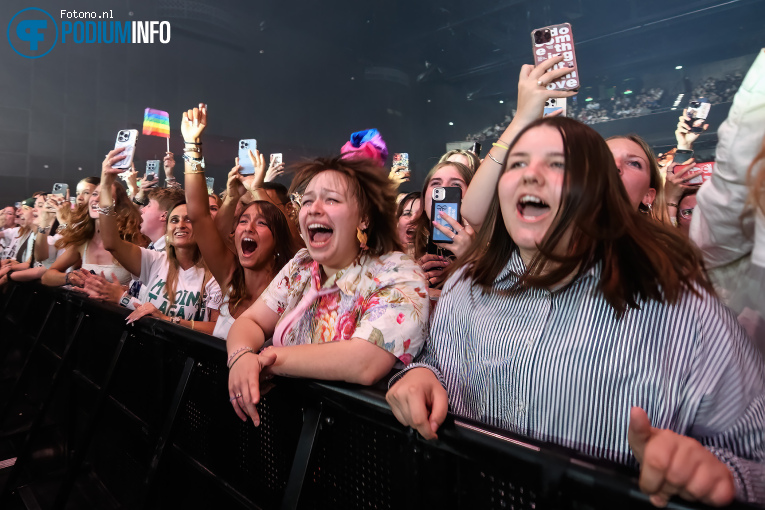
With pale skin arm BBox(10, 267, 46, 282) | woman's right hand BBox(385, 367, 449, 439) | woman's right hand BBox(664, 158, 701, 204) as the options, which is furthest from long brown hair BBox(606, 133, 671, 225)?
pale skin arm BBox(10, 267, 46, 282)

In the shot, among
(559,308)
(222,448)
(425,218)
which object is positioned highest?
(425,218)

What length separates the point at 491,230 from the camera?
3.68 feet

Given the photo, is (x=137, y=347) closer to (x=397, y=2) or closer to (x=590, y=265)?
(x=590, y=265)

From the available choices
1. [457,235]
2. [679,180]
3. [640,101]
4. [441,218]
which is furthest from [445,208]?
[640,101]

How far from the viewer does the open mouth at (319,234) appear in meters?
1.37

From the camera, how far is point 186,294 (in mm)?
2359

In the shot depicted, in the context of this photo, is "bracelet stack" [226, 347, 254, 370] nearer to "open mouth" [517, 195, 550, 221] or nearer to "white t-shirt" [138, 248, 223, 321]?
"open mouth" [517, 195, 550, 221]

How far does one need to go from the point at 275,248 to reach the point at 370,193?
0.84 metres

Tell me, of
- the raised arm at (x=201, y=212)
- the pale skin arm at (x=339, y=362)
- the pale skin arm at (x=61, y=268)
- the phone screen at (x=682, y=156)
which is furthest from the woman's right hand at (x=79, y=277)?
the phone screen at (x=682, y=156)

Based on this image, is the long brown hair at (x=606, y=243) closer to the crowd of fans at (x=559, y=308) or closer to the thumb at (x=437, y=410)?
the crowd of fans at (x=559, y=308)

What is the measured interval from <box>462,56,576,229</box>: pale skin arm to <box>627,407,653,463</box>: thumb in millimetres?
720

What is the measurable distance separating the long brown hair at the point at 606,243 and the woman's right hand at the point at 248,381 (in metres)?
0.62

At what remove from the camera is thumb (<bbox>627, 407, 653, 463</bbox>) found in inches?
22.0

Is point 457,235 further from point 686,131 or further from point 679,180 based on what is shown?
point 686,131
